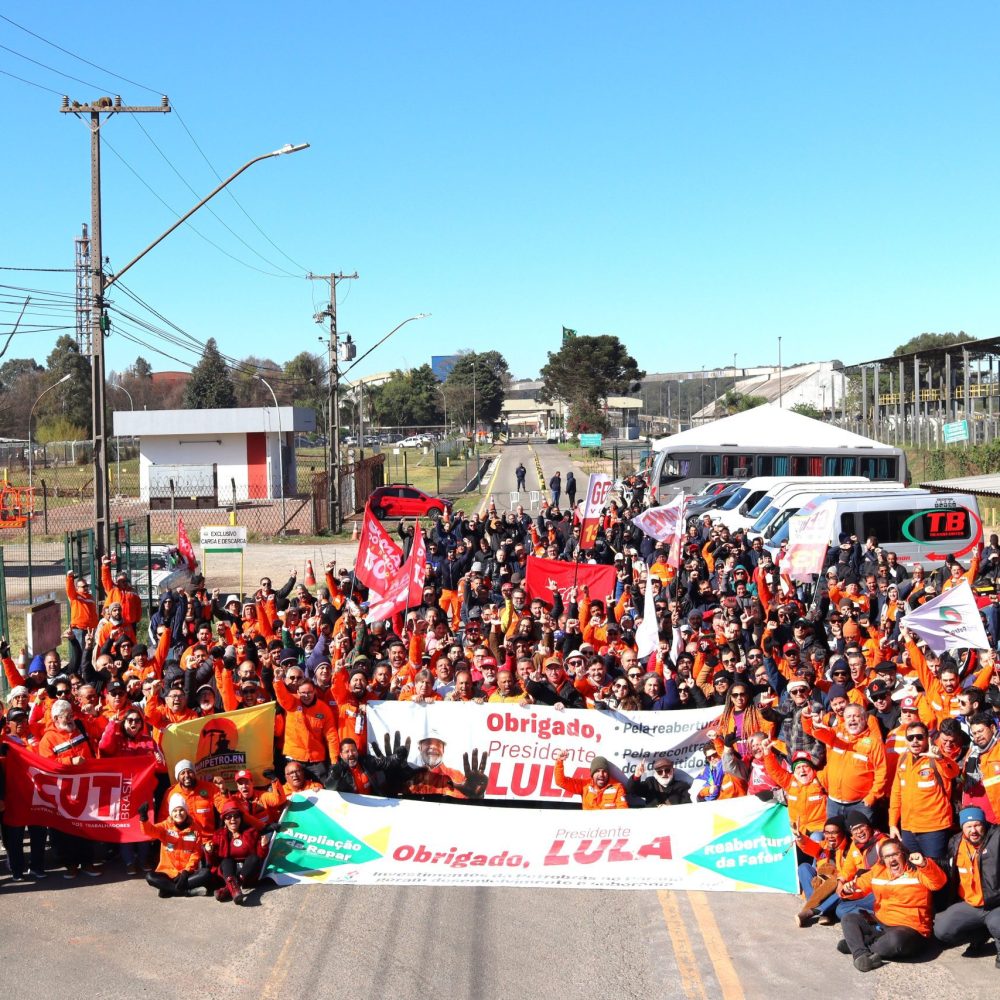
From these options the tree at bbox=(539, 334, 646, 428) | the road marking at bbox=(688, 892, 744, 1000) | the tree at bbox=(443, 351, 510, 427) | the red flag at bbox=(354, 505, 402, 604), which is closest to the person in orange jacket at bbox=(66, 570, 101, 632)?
the red flag at bbox=(354, 505, 402, 604)

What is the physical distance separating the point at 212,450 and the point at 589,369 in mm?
68358

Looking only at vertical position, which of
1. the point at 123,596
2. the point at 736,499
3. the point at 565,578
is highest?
the point at 736,499

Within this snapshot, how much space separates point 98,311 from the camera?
→ 57.4ft

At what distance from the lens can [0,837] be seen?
9.43 meters

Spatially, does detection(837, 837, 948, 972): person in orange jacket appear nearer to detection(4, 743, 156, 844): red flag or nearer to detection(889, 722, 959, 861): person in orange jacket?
detection(889, 722, 959, 861): person in orange jacket

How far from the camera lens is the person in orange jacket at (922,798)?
7848 mm

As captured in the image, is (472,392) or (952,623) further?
(472,392)

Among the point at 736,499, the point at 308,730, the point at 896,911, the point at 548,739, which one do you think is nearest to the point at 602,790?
the point at 548,739

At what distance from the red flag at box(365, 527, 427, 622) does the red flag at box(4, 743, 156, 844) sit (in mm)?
4805

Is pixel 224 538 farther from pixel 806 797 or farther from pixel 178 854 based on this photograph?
pixel 806 797

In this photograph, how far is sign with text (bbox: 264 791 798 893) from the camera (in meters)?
8.55

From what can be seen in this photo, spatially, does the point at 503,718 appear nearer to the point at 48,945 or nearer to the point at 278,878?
the point at 278,878

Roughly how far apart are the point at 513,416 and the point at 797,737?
19088 centimetres

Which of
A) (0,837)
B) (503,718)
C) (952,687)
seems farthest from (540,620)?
(0,837)
